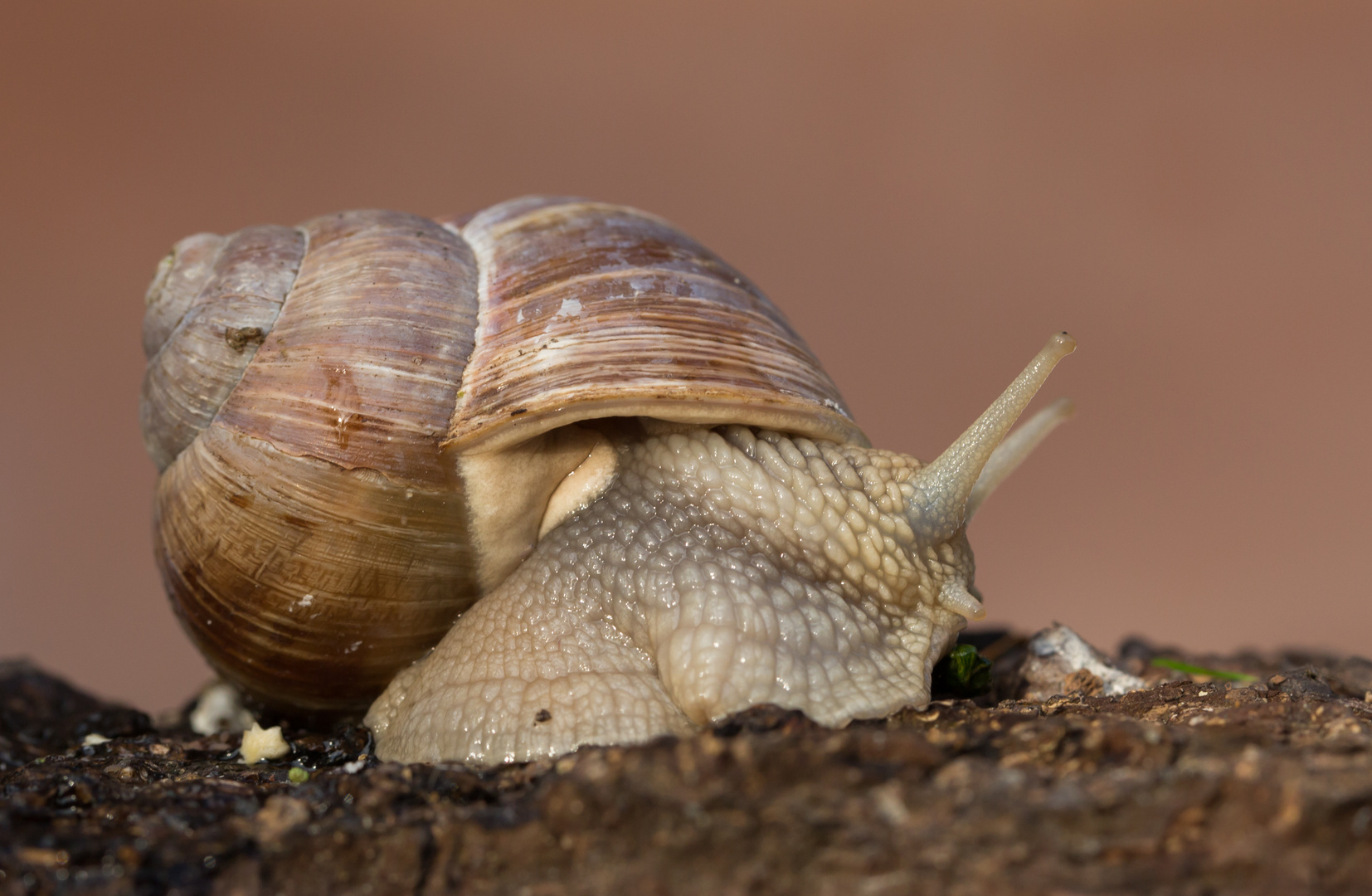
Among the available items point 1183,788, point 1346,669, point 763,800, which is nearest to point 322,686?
point 763,800

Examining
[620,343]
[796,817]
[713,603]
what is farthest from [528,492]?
[796,817]

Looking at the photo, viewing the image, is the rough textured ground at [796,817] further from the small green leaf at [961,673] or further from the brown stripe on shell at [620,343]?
the brown stripe on shell at [620,343]

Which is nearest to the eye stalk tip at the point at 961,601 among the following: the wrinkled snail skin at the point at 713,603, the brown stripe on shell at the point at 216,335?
the wrinkled snail skin at the point at 713,603

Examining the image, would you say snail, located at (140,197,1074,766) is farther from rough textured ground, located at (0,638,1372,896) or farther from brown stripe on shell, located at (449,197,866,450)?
rough textured ground, located at (0,638,1372,896)

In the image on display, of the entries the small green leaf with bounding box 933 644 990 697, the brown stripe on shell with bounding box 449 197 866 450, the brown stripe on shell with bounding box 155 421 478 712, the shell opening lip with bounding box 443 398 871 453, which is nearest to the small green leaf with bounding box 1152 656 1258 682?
the small green leaf with bounding box 933 644 990 697

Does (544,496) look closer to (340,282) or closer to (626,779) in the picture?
(340,282)

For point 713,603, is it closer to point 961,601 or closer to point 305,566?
point 961,601
